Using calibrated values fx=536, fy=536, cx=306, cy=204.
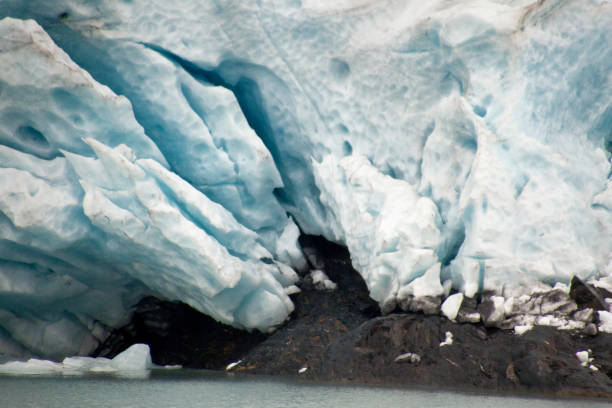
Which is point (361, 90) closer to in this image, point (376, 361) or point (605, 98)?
point (605, 98)

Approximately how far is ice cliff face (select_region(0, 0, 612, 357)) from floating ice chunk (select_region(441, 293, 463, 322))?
184mm

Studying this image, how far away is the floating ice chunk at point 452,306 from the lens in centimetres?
626

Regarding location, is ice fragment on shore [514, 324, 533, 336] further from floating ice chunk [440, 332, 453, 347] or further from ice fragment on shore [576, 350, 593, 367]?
floating ice chunk [440, 332, 453, 347]

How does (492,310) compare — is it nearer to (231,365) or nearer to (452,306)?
(452,306)

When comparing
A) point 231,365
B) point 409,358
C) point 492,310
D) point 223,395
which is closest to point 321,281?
point 231,365

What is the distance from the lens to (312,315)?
7746mm

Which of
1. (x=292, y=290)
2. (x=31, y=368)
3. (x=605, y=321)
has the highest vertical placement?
(x=605, y=321)

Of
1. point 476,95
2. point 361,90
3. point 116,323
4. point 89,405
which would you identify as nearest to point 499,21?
point 476,95

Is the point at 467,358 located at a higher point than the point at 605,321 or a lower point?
lower

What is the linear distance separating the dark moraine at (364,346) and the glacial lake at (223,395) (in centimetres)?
55

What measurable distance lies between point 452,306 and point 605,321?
1580 millimetres

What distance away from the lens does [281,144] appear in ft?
29.1

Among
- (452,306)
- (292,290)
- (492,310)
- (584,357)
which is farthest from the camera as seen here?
(292,290)

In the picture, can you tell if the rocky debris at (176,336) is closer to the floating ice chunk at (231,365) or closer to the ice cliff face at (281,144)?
the ice cliff face at (281,144)
